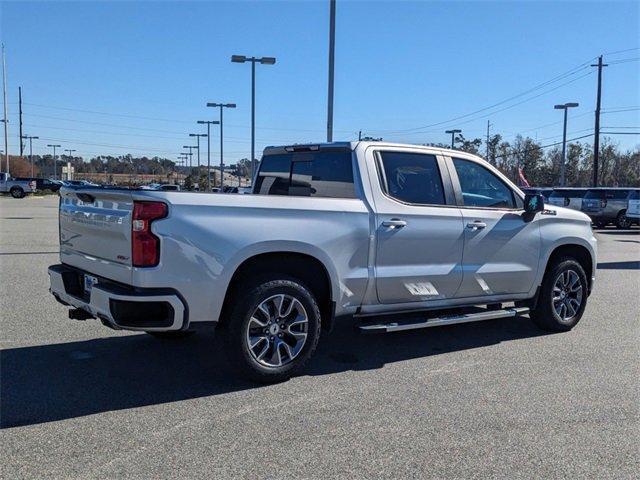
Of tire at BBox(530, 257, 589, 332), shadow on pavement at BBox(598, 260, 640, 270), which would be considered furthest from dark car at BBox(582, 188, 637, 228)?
tire at BBox(530, 257, 589, 332)

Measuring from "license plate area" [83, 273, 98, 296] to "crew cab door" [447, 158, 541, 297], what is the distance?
134 inches

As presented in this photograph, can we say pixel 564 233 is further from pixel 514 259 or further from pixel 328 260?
pixel 328 260

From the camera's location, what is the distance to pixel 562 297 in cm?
697

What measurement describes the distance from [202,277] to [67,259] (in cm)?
166

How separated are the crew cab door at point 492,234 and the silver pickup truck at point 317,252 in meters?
0.02

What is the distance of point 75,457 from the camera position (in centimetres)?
358

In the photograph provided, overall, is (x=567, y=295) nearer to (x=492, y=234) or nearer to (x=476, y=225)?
(x=492, y=234)

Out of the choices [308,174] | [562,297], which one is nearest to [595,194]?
[562,297]

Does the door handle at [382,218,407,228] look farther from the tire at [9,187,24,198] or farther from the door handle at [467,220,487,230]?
the tire at [9,187,24,198]

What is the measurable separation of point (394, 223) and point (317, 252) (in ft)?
2.82

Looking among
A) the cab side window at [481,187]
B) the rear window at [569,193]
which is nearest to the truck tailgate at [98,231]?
the cab side window at [481,187]

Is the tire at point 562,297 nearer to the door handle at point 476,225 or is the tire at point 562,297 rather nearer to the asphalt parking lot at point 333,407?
the asphalt parking lot at point 333,407

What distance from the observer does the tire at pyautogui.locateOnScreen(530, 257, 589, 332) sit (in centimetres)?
684

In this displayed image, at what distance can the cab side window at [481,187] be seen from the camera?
625 centimetres
